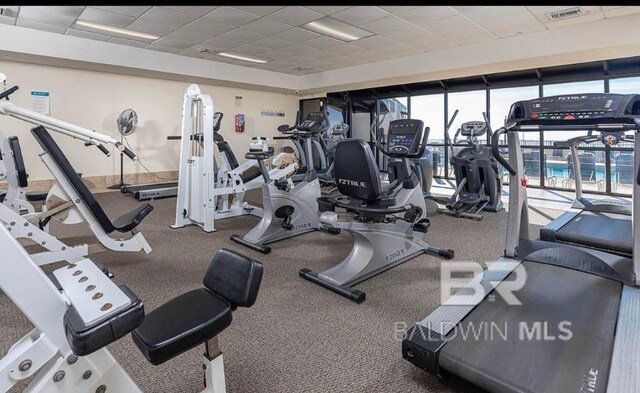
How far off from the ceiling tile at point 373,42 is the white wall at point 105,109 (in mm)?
4083

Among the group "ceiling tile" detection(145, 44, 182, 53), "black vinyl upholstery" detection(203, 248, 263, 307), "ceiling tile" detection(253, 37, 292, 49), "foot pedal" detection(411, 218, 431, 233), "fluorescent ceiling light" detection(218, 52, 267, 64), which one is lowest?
"foot pedal" detection(411, 218, 431, 233)

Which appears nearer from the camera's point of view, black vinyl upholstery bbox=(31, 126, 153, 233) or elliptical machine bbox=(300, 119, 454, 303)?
black vinyl upholstery bbox=(31, 126, 153, 233)

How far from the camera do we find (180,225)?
4.74 m

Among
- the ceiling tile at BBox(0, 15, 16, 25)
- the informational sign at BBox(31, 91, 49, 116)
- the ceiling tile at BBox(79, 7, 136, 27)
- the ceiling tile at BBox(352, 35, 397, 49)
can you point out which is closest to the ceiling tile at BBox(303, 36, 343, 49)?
the ceiling tile at BBox(352, 35, 397, 49)

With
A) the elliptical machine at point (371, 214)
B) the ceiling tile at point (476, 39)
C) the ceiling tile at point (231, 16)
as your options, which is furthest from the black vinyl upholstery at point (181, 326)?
the ceiling tile at point (476, 39)

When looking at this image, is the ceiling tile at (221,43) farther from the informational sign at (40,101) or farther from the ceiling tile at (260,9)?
the informational sign at (40,101)

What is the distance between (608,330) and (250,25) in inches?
218

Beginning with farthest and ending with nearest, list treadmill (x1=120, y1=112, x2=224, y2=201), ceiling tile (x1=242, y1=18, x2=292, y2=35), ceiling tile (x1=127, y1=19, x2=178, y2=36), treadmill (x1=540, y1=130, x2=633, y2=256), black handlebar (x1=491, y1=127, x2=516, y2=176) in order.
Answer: treadmill (x1=120, y1=112, x2=224, y2=201)
ceiling tile (x1=127, y1=19, x2=178, y2=36)
ceiling tile (x1=242, y1=18, x2=292, y2=35)
treadmill (x1=540, y1=130, x2=633, y2=256)
black handlebar (x1=491, y1=127, x2=516, y2=176)

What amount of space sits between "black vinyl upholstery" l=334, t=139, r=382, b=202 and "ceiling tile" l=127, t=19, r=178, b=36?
4216mm

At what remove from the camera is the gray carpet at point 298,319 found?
Answer: 178 cm

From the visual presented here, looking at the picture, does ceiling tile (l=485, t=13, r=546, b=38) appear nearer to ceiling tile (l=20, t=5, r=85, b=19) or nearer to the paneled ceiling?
the paneled ceiling

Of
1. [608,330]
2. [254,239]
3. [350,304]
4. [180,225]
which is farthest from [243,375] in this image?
[180,225]

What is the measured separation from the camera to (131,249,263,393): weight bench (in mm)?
→ 1073

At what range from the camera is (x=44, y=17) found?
5.17 meters
